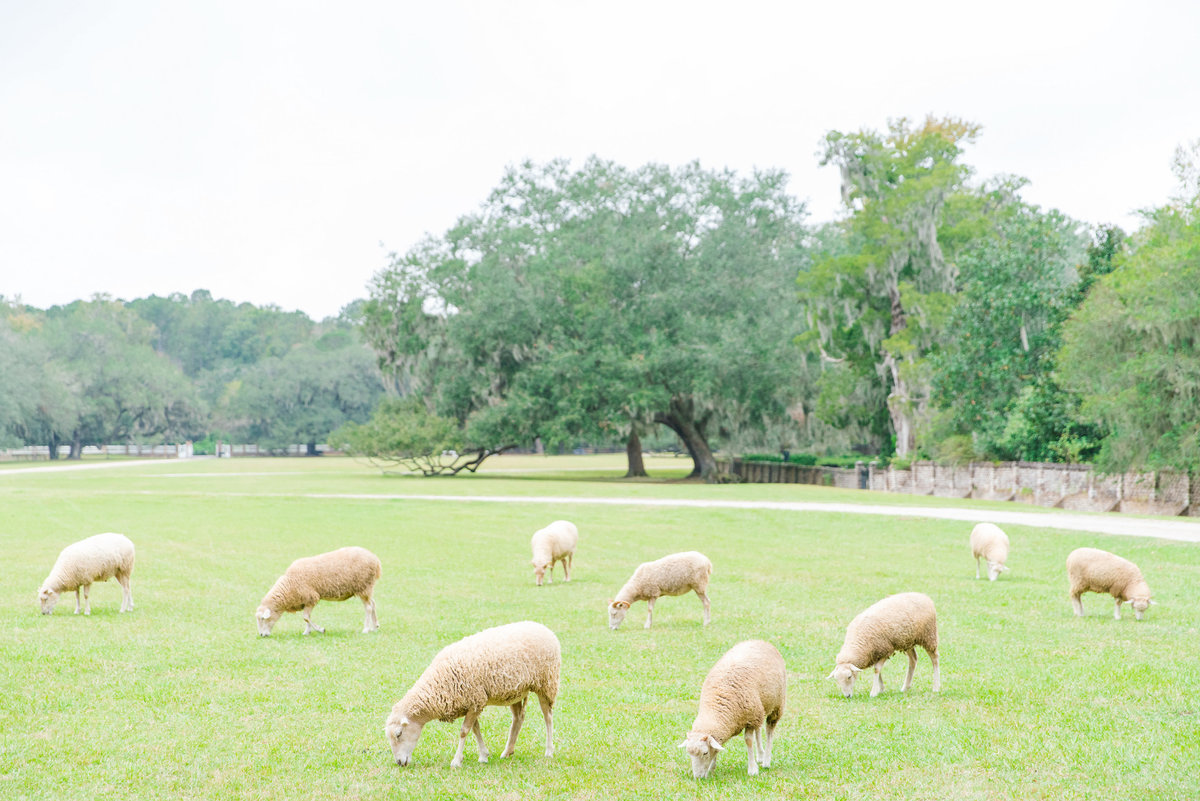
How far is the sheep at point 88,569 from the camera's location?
12.5 meters

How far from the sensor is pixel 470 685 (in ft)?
21.5

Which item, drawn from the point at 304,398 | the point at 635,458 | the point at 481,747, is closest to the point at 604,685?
the point at 481,747

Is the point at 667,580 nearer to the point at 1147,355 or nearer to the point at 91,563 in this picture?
the point at 91,563

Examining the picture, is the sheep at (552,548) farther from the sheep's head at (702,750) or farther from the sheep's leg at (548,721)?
the sheep's head at (702,750)

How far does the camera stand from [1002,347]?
36.6 meters

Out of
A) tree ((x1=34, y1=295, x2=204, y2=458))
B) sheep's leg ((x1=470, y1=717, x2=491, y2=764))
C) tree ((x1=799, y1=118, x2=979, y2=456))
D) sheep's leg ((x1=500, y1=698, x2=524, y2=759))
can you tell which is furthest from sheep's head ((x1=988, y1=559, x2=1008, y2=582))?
tree ((x1=34, y1=295, x2=204, y2=458))

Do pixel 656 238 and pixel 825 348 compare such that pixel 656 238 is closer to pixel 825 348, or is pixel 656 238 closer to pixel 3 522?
pixel 825 348

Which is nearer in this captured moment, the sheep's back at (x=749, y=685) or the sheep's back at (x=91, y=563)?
the sheep's back at (x=749, y=685)

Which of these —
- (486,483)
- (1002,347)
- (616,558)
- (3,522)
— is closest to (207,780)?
(616,558)

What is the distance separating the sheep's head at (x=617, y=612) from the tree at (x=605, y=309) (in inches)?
1416

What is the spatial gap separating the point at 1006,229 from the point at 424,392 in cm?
3152

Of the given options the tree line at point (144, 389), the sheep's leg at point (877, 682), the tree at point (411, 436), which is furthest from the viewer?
the tree line at point (144, 389)

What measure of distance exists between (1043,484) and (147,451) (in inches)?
3857

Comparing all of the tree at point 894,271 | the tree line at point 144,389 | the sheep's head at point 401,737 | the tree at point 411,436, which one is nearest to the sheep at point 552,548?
the sheep's head at point 401,737
